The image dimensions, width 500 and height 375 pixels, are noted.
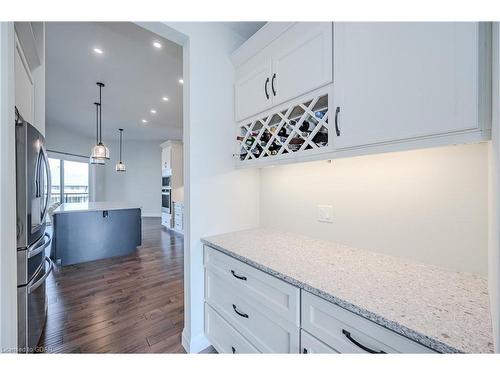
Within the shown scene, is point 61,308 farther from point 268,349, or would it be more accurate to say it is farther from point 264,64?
point 264,64

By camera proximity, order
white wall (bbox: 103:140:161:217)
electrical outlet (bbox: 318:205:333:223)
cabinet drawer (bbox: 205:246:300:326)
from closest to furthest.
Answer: cabinet drawer (bbox: 205:246:300:326), electrical outlet (bbox: 318:205:333:223), white wall (bbox: 103:140:161:217)

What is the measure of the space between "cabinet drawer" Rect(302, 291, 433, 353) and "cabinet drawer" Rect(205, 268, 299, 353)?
0.12m

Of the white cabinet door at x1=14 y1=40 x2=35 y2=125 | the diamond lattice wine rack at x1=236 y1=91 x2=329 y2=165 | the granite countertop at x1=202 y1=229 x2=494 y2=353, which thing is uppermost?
the white cabinet door at x1=14 y1=40 x2=35 y2=125

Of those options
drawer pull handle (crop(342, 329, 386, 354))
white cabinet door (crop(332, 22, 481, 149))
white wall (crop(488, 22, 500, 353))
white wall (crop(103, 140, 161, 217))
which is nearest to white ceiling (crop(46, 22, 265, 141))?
white cabinet door (crop(332, 22, 481, 149))

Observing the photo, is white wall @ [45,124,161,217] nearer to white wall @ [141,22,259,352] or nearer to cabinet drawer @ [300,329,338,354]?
white wall @ [141,22,259,352]

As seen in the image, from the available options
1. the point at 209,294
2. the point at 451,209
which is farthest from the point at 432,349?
the point at 209,294

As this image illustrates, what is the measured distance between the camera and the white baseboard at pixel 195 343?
1.56 metres

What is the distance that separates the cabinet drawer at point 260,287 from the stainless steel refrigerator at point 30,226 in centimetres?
112

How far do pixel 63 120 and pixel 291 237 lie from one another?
266 inches

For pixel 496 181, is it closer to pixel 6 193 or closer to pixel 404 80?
pixel 404 80

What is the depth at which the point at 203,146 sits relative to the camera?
1.59 meters

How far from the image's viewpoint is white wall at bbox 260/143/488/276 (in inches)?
35.6

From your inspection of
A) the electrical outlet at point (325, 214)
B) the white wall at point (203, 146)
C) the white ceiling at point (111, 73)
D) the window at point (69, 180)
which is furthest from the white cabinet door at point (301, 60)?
the window at point (69, 180)

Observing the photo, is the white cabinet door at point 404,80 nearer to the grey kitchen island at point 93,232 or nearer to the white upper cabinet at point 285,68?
the white upper cabinet at point 285,68
